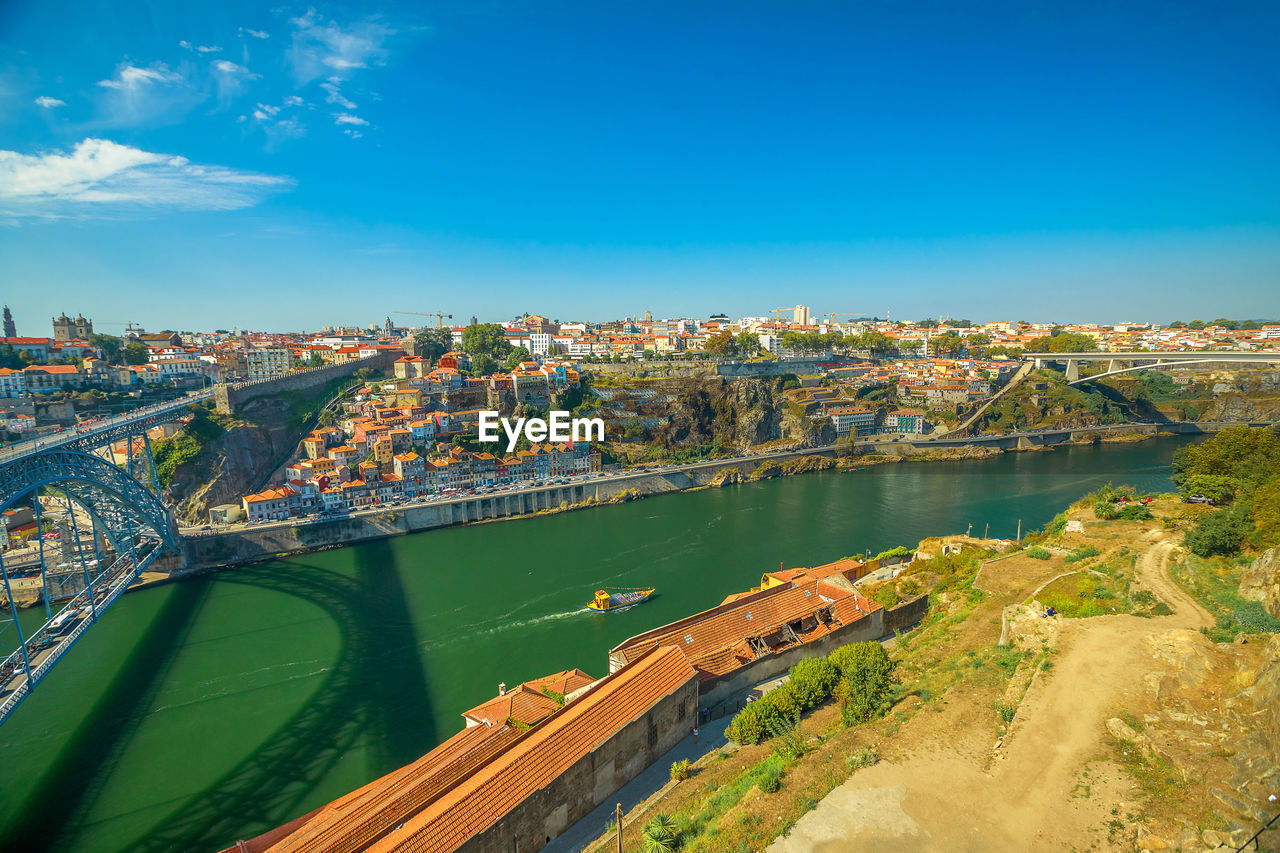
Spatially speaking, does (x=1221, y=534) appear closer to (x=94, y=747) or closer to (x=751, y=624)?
(x=751, y=624)

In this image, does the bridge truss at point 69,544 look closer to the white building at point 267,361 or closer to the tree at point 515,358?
the tree at point 515,358

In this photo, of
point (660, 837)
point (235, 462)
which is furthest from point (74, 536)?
point (660, 837)

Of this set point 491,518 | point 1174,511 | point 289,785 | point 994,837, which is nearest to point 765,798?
point 994,837

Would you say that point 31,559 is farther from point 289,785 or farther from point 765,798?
point 765,798

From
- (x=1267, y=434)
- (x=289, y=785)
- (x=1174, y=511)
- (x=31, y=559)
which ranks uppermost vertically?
(x=1267, y=434)

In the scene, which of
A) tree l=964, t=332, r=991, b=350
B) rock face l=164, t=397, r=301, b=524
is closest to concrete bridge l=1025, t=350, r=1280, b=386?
tree l=964, t=332, r=991, b=350

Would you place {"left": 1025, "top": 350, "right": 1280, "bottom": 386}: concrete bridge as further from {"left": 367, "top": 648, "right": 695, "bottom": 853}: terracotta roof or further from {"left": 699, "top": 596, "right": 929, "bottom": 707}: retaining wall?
{"left": 367, "top": 648, "right": 695, "bottom": 853}: terracotta roof
